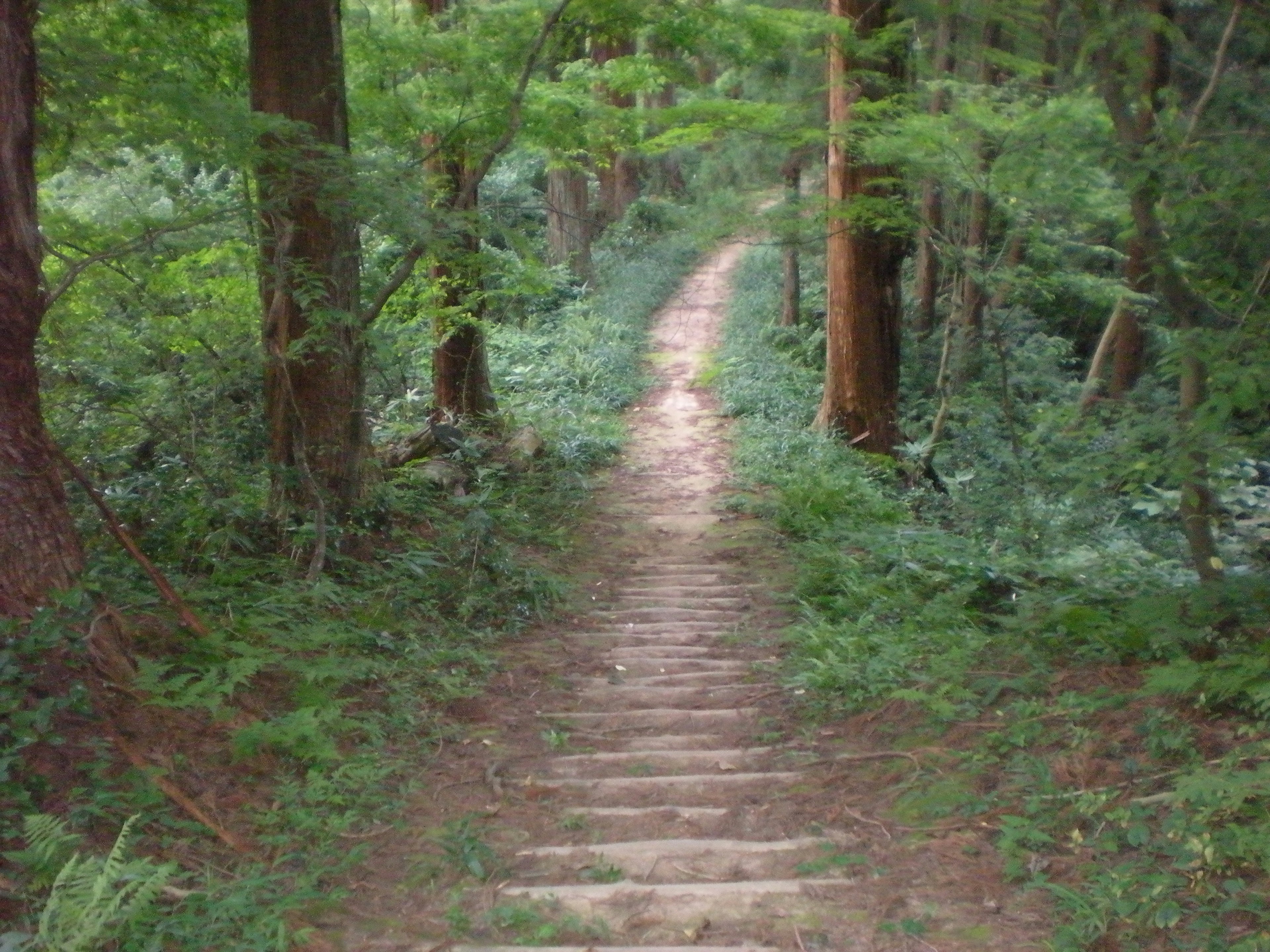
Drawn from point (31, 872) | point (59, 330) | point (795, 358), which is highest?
point (59, 330)

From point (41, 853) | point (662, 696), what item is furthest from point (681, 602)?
point (41, 853)

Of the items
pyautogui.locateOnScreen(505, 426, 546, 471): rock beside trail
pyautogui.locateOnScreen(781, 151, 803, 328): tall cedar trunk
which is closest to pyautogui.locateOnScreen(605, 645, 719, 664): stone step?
pyautogui.locateOnScreen(505, 426, 546, 471): rock beside trail

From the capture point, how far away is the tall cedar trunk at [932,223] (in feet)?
30.0

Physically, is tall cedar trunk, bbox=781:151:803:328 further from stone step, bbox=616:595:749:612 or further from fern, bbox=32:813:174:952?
fern, bbox=32:813:174:952

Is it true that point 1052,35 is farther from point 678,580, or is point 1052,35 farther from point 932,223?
point 932,223

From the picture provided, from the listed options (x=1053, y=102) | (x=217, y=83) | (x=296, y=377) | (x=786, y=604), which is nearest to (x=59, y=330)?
(x=296, y=377)

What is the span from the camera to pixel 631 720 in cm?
629

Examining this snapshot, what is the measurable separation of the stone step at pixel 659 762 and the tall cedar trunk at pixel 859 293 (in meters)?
7.02

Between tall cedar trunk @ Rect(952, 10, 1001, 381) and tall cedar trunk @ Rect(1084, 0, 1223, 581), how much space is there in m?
1.67

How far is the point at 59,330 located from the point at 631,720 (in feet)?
15.8

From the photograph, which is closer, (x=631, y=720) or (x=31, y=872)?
(x=31, y=872)

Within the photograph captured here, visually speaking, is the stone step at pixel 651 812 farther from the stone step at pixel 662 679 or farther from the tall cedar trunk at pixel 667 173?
the tall cedar trunk at pixel 667 173

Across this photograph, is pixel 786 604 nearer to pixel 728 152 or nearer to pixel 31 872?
pixel 31 872

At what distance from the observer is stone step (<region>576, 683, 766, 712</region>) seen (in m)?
6.56
